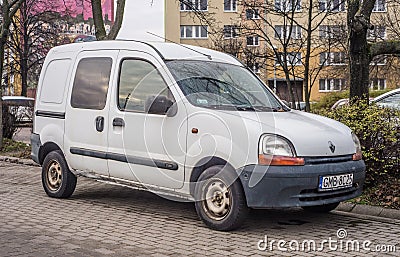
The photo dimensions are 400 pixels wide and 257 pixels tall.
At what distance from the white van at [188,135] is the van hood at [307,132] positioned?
0.05 feet

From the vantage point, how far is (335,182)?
270 inches

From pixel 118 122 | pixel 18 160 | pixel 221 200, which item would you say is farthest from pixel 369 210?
pixel 18 160

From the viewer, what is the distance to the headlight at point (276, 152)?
6559mm

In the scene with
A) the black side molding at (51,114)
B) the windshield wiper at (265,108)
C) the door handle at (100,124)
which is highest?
the windshield wiper at (265,108)

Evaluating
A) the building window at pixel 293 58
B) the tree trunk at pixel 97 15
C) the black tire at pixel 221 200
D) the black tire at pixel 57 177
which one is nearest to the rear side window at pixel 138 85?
the black tire at pixel 221 200

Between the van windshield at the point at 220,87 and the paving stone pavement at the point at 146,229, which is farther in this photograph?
the van windshield at the point at 220,87

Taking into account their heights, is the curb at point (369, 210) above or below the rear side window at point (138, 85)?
below

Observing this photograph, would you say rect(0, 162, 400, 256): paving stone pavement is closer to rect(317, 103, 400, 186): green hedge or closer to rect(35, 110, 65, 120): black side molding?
rect(317, 103, 400, 186): green hedge

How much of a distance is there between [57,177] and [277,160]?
3925 millimetres

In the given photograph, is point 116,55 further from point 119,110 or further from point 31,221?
point 31,221

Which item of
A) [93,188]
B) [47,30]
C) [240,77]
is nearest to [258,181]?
[240,77]

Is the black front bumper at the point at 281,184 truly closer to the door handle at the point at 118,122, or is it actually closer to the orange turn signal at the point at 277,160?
the orange turn signal at the point at 277,160

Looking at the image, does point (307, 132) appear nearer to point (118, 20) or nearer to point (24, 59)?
point (118, 20)
